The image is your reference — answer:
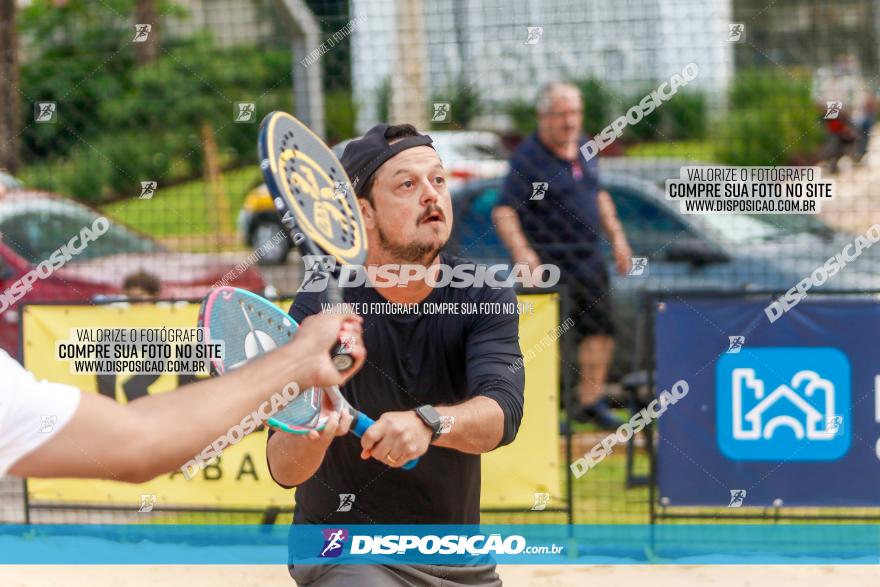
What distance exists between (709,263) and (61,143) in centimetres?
581

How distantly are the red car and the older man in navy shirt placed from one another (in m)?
1.85

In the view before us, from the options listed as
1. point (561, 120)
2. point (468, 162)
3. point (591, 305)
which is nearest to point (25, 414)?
point (591, 305)

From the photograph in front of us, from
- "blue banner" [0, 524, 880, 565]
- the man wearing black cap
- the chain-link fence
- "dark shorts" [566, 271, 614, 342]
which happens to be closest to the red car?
the chain-link fence

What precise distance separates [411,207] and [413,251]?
131 millimetres

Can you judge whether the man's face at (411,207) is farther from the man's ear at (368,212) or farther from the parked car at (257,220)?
the parked car at (257,220)

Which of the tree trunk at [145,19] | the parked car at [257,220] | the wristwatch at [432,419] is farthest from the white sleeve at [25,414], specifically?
the tree trunk at [145,19]

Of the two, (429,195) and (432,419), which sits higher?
(429,195)

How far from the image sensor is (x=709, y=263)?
350 inches

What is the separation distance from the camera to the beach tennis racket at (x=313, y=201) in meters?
2.85

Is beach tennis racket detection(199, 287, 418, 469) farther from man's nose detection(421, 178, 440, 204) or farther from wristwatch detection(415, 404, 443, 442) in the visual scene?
man's nose detection(421, 178, 440, 204)

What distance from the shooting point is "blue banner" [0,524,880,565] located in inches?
253

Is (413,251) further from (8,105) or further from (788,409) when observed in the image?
(8,105)

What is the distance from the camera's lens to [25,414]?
7.68 feet

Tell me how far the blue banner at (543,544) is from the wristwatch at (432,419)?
9.68 feet
